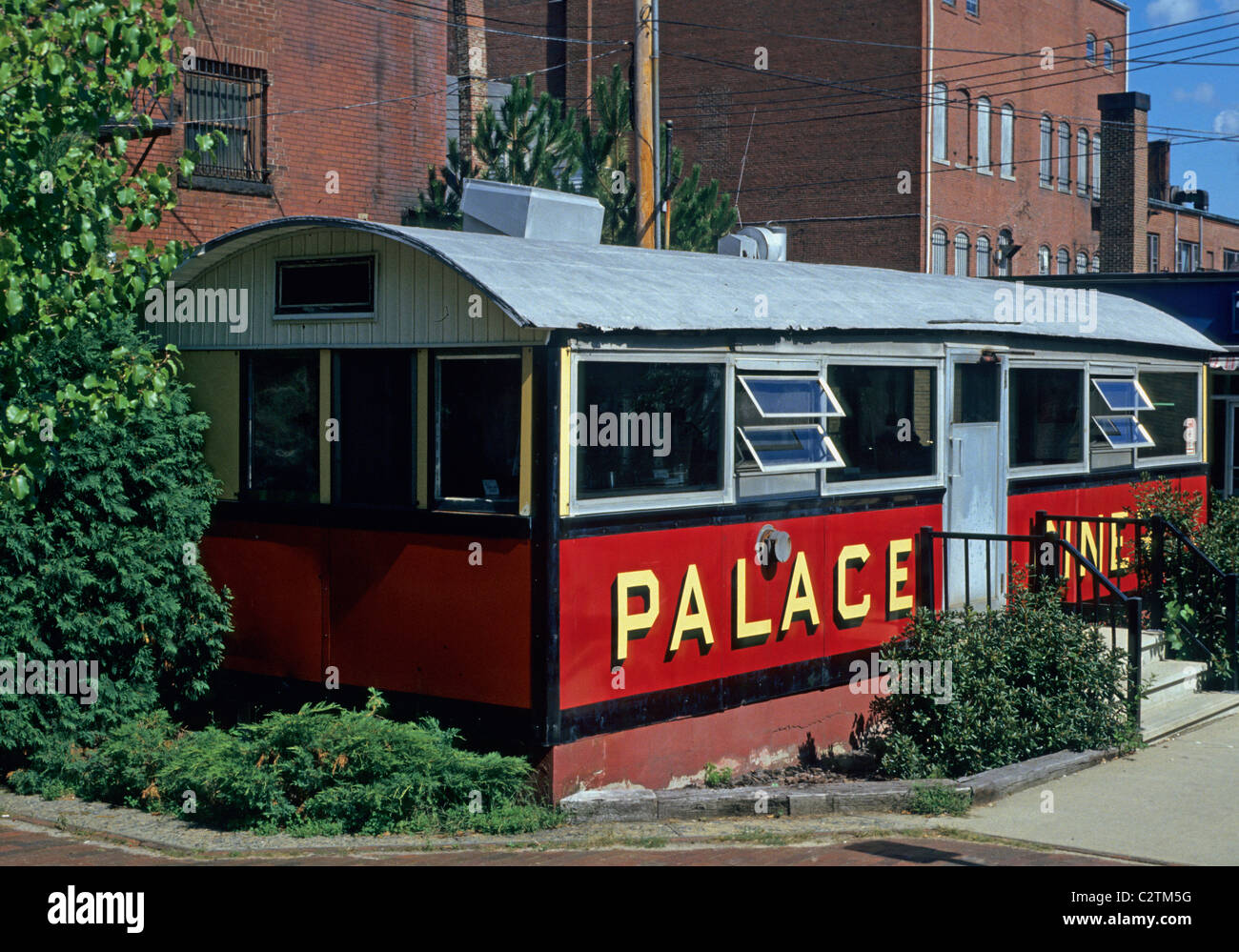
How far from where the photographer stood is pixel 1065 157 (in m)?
47.5

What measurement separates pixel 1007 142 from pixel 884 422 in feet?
116

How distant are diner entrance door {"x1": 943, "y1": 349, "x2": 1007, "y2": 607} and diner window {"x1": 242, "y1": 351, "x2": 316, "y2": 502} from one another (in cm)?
513

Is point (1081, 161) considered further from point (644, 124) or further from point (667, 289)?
point (667, 289)

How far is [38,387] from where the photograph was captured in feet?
29.4

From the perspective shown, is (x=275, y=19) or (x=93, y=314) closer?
(x=93, y=314)

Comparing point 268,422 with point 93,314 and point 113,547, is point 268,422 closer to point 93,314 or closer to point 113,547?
point 113,547

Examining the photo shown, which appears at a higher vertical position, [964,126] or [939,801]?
[964,126]

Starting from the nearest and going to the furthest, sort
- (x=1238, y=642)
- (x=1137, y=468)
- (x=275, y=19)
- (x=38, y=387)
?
(x=38, y=387) → (x=1238, y=642) → (x=1137, y=468) → (x=275, y=19)

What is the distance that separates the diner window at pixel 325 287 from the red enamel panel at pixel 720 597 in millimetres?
2281

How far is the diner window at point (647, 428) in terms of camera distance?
877cm

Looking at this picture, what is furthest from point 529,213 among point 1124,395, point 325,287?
point 1124,395

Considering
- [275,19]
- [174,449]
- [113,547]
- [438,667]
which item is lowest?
[438,667]
